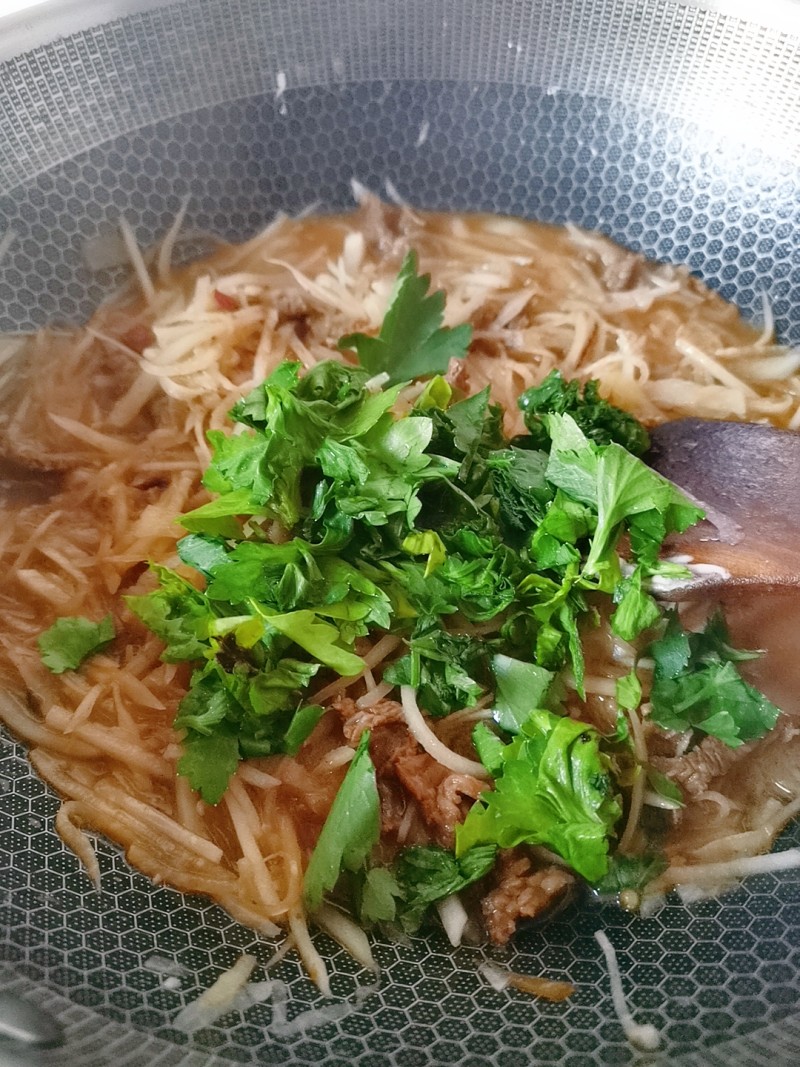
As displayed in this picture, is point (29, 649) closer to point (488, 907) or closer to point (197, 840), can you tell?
point (197, 840)

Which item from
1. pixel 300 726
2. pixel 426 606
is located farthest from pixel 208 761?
pixel 426 606

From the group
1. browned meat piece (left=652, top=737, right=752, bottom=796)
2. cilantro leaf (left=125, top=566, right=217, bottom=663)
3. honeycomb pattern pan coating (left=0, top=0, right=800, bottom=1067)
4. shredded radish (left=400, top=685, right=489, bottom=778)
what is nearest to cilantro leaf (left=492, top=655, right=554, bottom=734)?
shredded radish (left=400, top=685, right=489, bottom=778)

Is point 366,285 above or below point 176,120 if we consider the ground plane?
below

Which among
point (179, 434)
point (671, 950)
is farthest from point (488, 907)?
point (179, 434)

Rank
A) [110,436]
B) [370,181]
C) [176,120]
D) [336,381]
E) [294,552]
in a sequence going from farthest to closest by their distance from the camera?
[370,181] → [176,120] → [110,436] → [336,381] → [294,552]

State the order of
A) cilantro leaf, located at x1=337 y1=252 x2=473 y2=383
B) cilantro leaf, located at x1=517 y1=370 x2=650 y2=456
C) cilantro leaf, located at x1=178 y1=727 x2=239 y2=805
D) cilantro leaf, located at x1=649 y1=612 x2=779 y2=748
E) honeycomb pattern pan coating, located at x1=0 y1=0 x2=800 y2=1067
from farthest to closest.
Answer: honeycomb pattern pan coating, located at x1=0 y1=0 x2=800 y2=1067 → cilantro leaf, located at x1=337 y1=252 x2=473 y2=383 → cilantro leaf, located at x1=517 y1=370 x2=650 y2=456 → cilantro leaf, located at x1=649 y1=612 x2=779 y2=748 → cilantro leaf, located at x1=178 y1=727 x2=239 y2=805

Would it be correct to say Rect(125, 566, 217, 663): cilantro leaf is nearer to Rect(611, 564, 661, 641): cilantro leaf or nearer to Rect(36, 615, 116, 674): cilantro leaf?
Rect(36, 615, 116, 674): cilantro leaf
